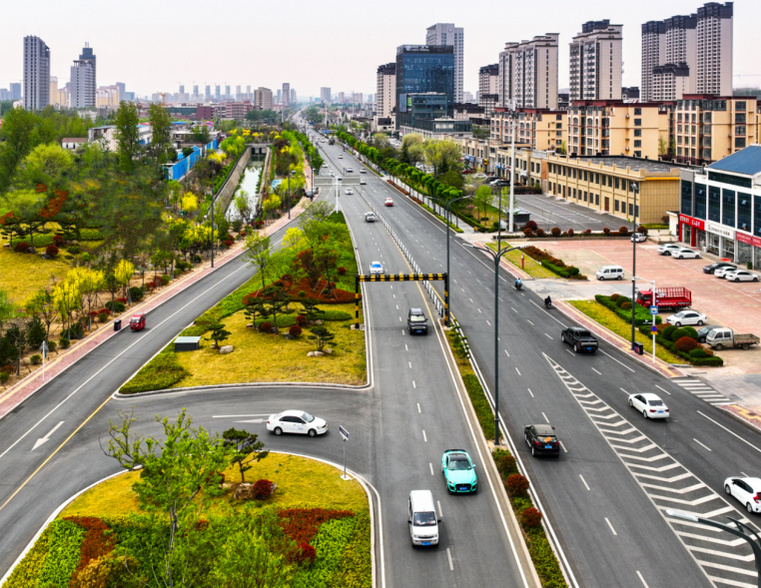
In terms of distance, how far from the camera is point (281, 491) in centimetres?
3475

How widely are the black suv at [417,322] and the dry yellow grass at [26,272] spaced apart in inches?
1530

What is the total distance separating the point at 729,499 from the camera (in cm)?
3353

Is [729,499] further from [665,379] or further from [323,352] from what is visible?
[323,352]

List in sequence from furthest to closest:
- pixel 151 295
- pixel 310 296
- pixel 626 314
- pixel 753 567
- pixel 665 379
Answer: pixel 151 295
pixel 310 296
pixel 626 314
pixel 665 379
pixel 753 567

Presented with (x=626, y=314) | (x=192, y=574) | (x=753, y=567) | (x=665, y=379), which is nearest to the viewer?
(x=192, y=574)

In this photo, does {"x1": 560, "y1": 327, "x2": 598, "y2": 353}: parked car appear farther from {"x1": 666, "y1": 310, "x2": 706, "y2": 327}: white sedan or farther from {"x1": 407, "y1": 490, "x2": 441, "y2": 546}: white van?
{"x1": 407, "y1": 490, "x2": 441, "y2": 546}: white van

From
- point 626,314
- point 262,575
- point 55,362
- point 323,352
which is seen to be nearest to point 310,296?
point 323,352

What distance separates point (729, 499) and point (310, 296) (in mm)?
44574

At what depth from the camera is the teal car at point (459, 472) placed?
113ft

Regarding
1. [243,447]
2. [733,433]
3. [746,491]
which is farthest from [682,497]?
[243,447]

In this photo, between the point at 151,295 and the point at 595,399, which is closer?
the point at 595,399

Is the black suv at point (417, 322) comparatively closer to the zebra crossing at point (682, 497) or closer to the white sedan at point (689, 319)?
the zebra crossing at point (682, 497)

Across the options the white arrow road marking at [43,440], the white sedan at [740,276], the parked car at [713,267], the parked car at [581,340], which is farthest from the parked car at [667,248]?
the white arrow road marking at [43,440]

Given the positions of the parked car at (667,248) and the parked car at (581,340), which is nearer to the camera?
the parked car at (581,340)
